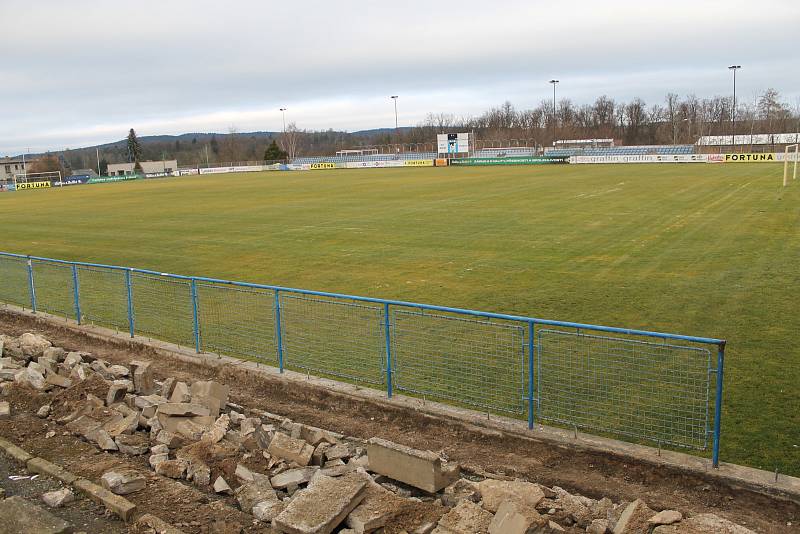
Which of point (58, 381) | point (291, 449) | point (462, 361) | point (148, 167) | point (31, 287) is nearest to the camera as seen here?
point (291, 449)

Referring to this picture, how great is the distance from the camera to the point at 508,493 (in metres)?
6.59

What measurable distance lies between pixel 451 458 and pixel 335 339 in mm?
4656

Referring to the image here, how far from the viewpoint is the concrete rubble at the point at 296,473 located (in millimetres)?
6090

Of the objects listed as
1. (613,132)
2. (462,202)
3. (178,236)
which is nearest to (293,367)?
(178,236)

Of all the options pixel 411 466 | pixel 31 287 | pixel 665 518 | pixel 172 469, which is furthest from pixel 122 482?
pixel 31 287

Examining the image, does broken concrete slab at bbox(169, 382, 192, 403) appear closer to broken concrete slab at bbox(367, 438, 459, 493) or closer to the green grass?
broken concrete slab at bbox(367, 438, 459, 493)

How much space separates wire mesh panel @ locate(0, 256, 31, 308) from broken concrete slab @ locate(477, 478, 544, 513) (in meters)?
13.7

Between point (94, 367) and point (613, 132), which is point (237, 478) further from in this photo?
point (613, 132)

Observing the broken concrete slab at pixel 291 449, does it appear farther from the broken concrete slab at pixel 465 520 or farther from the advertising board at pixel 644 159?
the advertising board at pixel 644 159

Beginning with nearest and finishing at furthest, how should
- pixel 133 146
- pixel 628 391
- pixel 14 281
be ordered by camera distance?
pixel 628 391, pixel 14 281, pixel 133 146

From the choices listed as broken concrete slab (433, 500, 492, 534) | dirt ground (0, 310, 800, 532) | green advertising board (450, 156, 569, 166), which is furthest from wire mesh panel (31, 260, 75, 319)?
green advertising board (450, 156, 569, 166)

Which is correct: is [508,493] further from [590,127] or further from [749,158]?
[590,127]

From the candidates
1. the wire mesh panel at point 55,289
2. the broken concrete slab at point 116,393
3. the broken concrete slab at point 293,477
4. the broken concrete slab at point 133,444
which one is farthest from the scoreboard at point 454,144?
the broken concrete slab at point 293,477

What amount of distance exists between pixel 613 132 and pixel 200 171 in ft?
303
